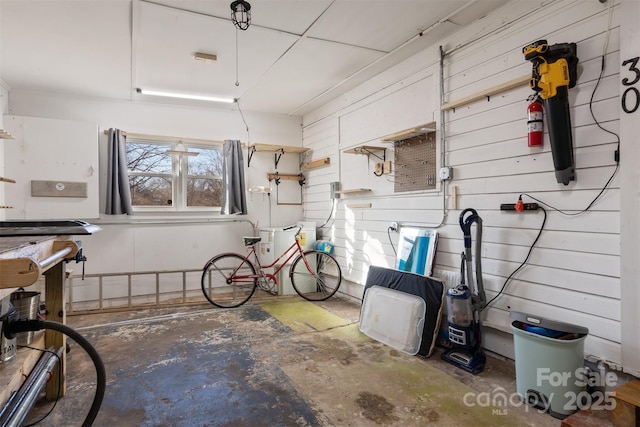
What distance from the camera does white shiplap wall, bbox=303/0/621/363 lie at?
2160 millimetres

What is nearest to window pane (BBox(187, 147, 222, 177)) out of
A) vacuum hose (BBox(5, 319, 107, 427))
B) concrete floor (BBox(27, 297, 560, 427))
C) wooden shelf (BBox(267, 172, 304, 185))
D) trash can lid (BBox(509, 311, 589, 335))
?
wooden shelf (BBox(267, 172, 304, 185))

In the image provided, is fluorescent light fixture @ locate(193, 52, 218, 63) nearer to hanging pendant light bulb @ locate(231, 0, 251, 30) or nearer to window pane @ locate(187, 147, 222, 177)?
hanging pendant light bulb @ locate(231, 0, 251, 30)

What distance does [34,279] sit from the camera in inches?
43.0

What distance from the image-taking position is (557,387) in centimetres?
206

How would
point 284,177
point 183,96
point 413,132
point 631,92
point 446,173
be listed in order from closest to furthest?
point 631,92 < point 446,173 < point 413,132 < point 183,96 < point 284,177

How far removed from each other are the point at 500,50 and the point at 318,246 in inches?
129

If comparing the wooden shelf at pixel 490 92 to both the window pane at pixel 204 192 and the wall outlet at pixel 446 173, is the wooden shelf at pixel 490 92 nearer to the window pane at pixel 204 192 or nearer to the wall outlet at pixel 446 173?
the wall outlet at pixel 446 173

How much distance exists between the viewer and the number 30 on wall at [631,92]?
1.98 metres

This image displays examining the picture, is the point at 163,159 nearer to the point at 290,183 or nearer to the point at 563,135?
the point at 290,183

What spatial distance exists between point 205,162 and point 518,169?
4.30 meters

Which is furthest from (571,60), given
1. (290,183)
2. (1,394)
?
(290,183)

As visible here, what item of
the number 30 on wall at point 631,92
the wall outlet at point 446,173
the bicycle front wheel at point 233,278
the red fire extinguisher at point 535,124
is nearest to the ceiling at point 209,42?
the red fire extinguisher at point 535,124

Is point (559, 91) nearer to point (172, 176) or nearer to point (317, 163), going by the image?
point (317, 163)

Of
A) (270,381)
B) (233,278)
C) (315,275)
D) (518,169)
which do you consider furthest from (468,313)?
(233,278)
